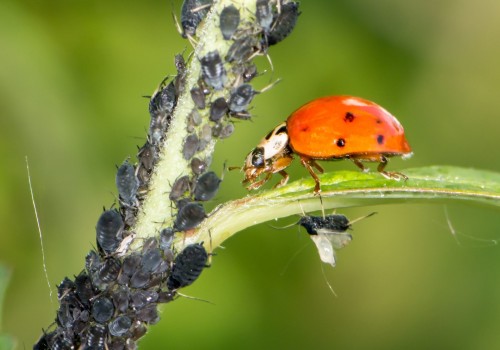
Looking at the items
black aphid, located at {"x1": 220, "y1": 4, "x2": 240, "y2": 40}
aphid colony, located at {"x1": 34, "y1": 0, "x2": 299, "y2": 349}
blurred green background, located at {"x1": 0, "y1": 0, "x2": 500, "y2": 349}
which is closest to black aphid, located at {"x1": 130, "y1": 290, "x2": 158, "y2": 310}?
aphid colony, located at {"x1": 34, "y1": 0, "x2": 299, "y2": 349}

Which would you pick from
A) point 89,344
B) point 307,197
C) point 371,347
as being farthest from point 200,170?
point 371,347

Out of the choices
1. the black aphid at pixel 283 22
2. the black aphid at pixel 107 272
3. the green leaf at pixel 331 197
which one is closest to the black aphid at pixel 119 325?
the black aphid at pixel 107 272

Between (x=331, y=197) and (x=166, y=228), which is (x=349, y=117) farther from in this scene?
(x=166, y=228)

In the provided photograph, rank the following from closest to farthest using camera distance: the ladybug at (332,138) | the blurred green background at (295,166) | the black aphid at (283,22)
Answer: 1. the black aphid at (283,22)
2. the ladybug at (332,138)
3. the blurred green background at (295,166)

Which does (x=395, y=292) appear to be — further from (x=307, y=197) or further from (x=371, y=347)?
(x=307, y=197)

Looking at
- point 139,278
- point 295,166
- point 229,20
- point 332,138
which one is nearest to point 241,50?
point 229,20

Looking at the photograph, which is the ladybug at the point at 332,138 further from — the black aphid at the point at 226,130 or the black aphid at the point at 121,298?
the black aphid at the point at 121,298

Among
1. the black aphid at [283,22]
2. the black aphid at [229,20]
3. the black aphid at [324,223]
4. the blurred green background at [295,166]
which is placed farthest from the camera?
the blurred green background at [295,166]
